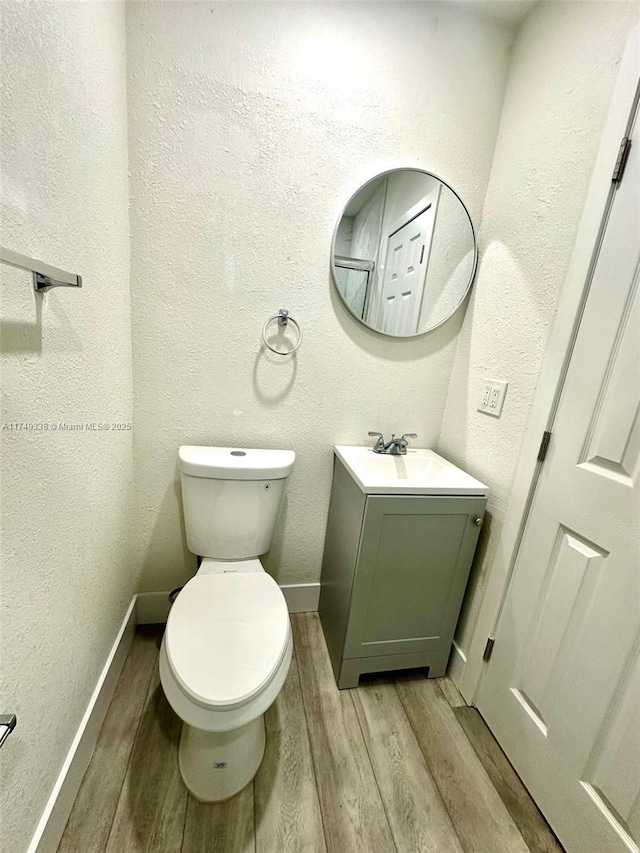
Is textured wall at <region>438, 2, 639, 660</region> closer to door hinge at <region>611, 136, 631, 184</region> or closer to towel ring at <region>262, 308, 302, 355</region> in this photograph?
door hinge at <region>611, 136, 631, 184</region>

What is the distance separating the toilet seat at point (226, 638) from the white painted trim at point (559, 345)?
715mm

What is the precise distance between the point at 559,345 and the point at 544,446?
29cm

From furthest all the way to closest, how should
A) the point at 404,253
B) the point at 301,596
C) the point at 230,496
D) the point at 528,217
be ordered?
the point at 301,596 → the point at 404,253 → the point at 230,496 → the point at 528,217

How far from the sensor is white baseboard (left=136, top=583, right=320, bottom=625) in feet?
4.78

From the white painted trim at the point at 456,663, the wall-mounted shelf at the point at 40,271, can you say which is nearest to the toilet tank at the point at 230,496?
the wall-mounted shelf at the point at 40,271

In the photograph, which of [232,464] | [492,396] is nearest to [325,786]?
[232,464]

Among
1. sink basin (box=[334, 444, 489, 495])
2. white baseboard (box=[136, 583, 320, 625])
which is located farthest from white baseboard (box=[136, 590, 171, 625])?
sink basin (box=[334, 444, 489, 495])

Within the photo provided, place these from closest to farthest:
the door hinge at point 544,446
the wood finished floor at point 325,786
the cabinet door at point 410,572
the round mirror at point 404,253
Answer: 1. the wood finished floor at point 325,786
2. the door hinge at point 544,446
3. the cabinet door at point 410,572
4. the round mirror at point 404,253

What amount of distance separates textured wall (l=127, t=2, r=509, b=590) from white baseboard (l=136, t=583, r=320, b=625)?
2.3 inches

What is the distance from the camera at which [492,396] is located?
1.22m

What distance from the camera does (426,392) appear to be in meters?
1.48

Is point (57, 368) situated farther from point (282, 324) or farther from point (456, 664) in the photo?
point (456, 664)

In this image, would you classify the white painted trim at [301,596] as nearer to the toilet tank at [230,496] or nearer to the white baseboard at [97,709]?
the white baseboard at [97,709]

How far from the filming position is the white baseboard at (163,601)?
1456mm
